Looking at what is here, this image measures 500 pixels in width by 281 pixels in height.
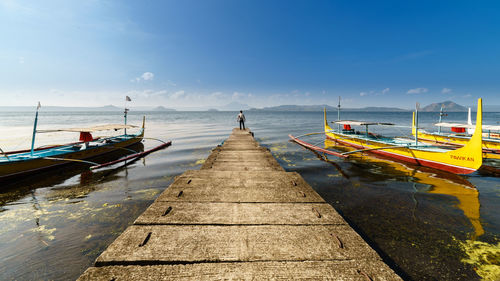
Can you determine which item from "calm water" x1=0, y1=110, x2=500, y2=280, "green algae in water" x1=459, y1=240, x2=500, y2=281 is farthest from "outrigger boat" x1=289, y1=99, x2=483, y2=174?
"green algae in water" x1=459, y1=240, x2=500, y2=281

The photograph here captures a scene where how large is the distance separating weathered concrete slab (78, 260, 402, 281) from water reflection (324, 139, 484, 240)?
6466 millimetres

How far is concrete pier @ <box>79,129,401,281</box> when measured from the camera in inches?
125

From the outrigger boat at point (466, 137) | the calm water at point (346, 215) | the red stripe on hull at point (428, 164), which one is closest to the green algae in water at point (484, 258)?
the calm water at point (346, 215)

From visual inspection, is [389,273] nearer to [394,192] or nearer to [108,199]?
[394,192]

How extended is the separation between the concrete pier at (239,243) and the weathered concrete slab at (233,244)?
0.01 metres

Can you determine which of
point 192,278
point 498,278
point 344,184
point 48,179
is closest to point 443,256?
point 498,278

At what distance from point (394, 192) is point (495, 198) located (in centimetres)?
Answer: 453

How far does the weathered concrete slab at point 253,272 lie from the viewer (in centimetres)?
306

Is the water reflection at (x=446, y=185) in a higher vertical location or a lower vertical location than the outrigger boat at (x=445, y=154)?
lower

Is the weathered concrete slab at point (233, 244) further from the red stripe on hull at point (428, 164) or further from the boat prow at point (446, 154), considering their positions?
the red stripe on hull at point (428, 164)

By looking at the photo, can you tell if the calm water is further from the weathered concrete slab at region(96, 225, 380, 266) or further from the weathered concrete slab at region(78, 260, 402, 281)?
the weathered concrete slab at region(78, 260, 402, 281)

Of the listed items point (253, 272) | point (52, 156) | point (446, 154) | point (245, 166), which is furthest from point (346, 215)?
point (52, 156)

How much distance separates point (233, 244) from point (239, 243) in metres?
0.12

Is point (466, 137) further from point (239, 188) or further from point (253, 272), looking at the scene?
point (253, 272)
